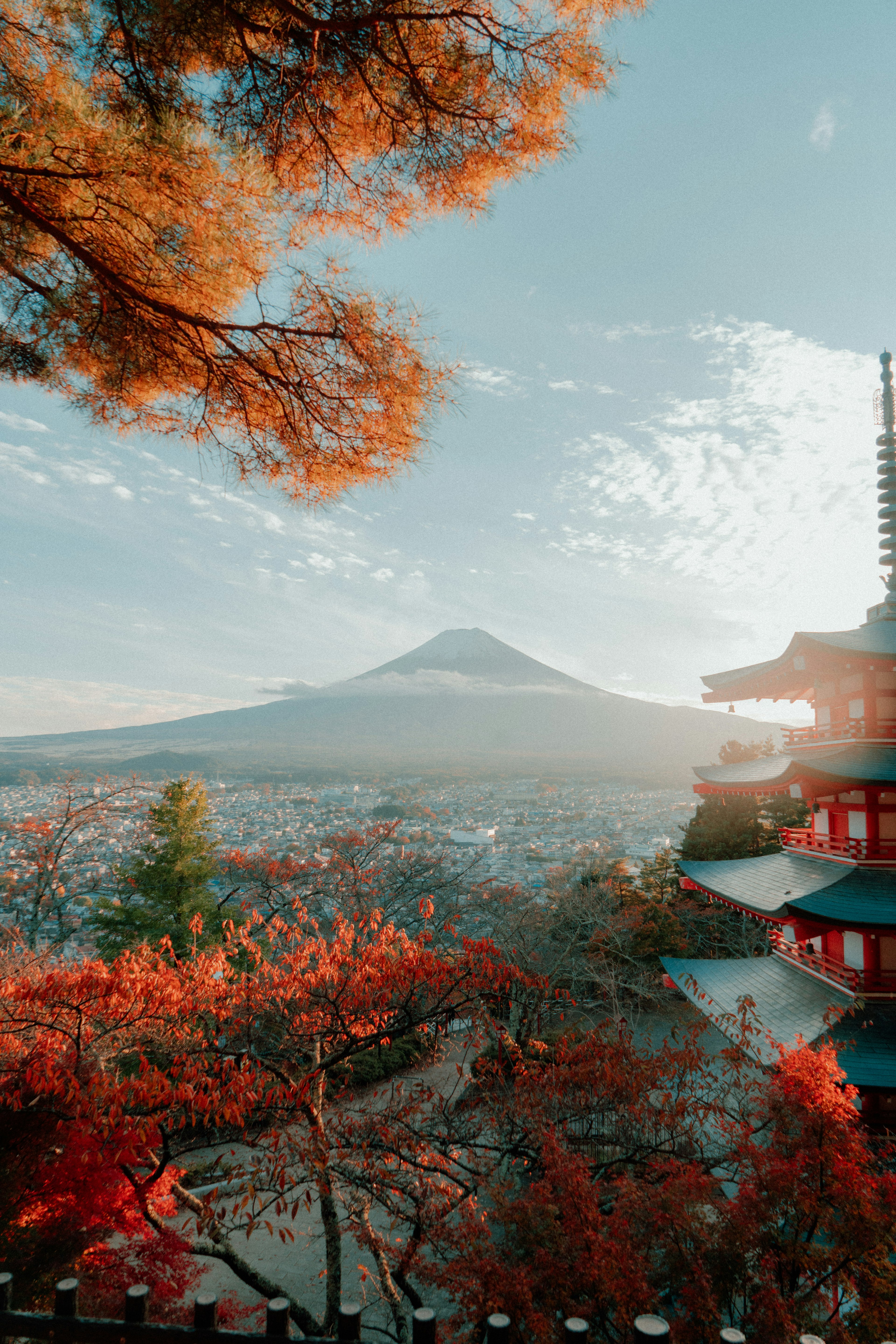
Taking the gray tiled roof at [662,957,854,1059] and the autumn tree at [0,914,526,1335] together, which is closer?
the autumn tree at [0,914,526,1335]

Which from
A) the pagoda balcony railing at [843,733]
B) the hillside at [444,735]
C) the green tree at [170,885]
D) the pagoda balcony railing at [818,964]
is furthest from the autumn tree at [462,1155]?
the hillside at [444,735]

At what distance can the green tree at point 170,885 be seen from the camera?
11531mm

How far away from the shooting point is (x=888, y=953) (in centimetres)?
577

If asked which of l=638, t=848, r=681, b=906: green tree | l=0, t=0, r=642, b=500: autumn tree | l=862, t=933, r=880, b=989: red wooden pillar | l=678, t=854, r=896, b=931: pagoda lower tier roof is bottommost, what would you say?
l=638, t=848, r=681, b=906: green tree

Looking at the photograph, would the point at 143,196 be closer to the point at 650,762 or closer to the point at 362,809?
the point at 362,809

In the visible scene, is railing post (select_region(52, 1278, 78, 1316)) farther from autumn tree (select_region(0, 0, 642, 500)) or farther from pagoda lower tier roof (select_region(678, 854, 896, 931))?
pagoda lower tier roof (select_region(678, 854, 896, 931))

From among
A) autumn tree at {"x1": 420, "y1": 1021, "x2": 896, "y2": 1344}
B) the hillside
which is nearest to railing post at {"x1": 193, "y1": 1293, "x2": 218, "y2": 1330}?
autumn tree at {"x1": 420, "y1": 1021, "x2": 896, "y2": 1344}

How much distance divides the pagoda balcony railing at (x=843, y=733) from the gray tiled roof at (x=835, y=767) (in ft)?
0.24

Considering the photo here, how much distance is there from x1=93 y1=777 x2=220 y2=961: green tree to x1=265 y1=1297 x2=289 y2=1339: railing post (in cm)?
993

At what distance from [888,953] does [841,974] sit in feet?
1.66

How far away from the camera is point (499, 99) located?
303 centimetres

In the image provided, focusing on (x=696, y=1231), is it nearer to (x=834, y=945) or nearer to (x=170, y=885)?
(x=834, y=945)

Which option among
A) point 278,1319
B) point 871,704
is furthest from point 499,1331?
point 871,704

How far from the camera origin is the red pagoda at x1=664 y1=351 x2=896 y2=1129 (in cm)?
535
